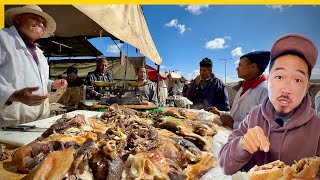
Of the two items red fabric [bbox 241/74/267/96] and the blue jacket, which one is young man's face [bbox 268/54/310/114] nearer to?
red fabric [bbox 241/74/267/96]

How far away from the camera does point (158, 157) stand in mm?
1225

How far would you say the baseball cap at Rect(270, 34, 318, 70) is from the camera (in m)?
0.73

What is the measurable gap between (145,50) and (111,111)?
2.34 feet

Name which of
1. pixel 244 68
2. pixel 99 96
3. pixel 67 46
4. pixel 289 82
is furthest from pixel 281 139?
pixel 67 46

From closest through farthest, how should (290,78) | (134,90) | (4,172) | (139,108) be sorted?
(290,78)
(4,172)
(139,108)
(134,90)

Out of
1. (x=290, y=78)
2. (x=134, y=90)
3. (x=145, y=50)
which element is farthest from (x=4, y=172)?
(x=134, y=90)

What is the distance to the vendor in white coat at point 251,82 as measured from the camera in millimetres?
1411

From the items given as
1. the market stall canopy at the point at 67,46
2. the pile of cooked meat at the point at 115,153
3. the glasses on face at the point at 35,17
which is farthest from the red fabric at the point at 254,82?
the market stall canopy at the point at 67,46

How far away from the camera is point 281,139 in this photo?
32.5 inches

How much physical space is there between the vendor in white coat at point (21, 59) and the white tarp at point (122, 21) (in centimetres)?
62

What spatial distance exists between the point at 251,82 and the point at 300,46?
0.97 metres

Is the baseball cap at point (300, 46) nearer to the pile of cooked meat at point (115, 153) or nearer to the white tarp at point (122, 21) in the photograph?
the pile of cooked meat at point (115, 153)

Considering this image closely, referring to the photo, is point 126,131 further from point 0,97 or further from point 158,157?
point 0,97

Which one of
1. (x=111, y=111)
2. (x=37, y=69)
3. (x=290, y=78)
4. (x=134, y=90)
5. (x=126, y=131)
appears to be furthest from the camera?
(x=134, y=90)
